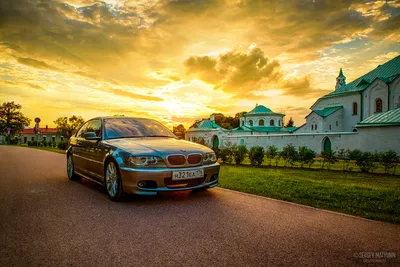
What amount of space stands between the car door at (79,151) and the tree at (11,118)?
81167 mm

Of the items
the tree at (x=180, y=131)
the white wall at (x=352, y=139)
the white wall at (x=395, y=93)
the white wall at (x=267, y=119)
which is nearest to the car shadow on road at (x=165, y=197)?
the tree at (x=180, y=131)

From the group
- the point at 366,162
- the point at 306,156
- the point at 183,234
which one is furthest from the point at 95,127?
the point at 366,162

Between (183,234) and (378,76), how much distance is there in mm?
48097

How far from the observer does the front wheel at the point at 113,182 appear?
5.10 meters

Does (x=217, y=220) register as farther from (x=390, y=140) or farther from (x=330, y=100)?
(x=330, y=100)

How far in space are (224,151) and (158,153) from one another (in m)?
11.5

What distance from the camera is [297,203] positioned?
5410 millimetres

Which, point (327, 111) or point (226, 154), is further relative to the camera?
point (327, 111)

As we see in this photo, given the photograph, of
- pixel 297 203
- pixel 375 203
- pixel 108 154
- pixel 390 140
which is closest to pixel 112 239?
pixel 108 154

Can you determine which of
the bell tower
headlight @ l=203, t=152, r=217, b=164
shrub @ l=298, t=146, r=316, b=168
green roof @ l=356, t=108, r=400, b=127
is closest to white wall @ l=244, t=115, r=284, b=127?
the bell tower

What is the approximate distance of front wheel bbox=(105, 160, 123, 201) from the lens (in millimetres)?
5102

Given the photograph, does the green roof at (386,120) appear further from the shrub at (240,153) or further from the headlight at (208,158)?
the headlight at (208,158)

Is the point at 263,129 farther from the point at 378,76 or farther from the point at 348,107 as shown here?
the point at 378,76

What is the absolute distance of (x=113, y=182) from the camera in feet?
17.5
